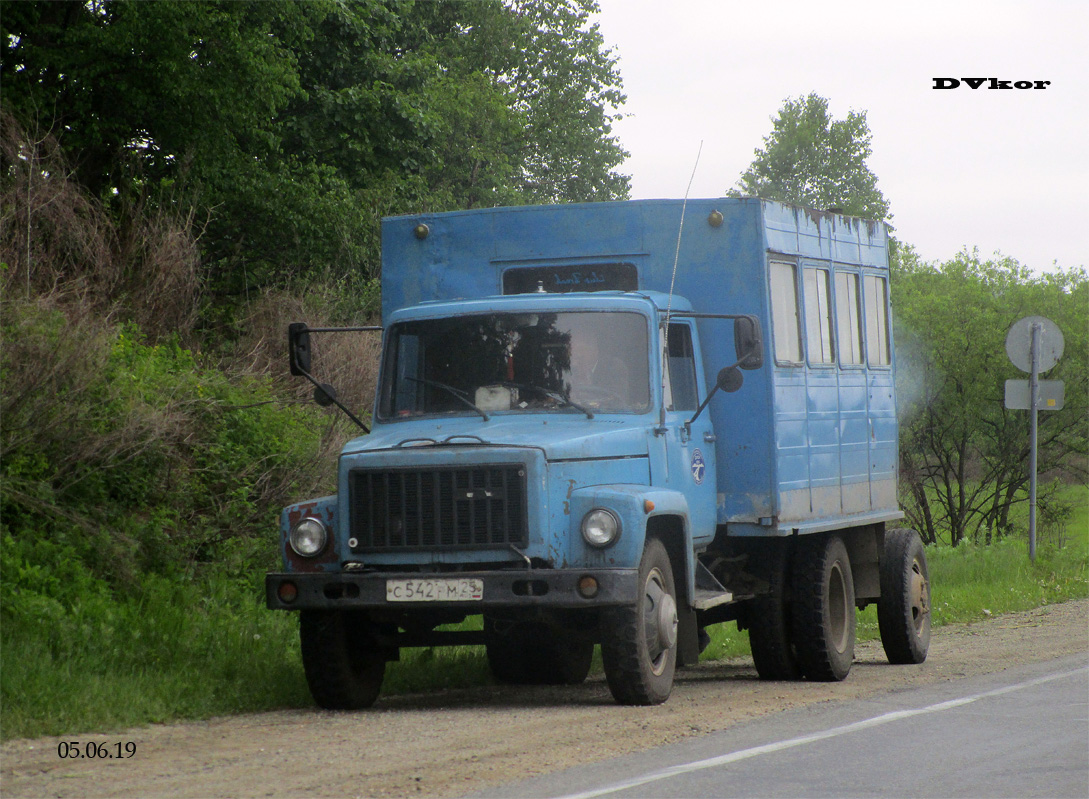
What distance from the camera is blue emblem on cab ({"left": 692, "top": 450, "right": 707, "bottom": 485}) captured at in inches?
401

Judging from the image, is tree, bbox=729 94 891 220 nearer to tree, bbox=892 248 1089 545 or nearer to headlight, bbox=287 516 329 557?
tree, bbox=892 248 1089 545

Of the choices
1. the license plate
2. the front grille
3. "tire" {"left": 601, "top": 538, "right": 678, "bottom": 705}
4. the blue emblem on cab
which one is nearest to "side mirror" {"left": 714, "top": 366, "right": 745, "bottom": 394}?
the blue emblem on cab

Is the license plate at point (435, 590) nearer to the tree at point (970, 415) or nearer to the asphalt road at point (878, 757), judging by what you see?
the asphalt road at point (878, 757)

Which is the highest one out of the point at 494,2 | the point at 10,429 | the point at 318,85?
the point at 494,2

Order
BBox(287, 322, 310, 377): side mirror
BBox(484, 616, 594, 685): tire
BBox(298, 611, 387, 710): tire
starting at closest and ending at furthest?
1. BBox(298, 611, 387, 710): tire
2. BBox(287, 322, 310, 377): side mirror
3. BBox(484, 616, 594, 685): tire

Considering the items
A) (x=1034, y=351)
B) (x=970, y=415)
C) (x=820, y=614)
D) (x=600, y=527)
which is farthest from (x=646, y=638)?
(x=970, y=415)

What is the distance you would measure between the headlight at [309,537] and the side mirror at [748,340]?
276cm

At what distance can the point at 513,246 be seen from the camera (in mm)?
11109

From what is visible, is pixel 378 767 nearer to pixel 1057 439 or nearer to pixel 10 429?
pixel 10 429

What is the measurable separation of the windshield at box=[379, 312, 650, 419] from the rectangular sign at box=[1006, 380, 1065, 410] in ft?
34.8

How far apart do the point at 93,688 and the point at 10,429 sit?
3.09 m

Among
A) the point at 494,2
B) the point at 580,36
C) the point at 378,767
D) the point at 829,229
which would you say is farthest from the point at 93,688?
the point at 580,36

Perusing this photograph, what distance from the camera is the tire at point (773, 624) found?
37.1 ft

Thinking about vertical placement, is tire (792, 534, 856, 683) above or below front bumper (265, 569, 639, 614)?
below
